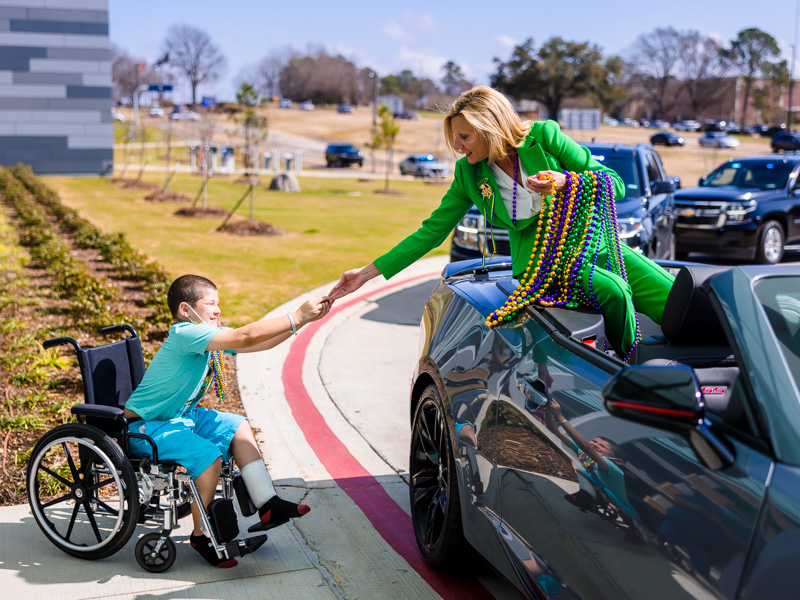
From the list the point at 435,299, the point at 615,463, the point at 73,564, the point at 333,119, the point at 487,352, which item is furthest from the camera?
the point at 333,119

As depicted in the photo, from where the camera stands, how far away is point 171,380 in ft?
12.8

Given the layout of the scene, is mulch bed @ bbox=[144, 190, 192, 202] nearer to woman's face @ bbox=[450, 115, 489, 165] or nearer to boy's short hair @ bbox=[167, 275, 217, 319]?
boy's short hair @ bbox=[167, 275, 217, 319]

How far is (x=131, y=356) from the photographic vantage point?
437 cm

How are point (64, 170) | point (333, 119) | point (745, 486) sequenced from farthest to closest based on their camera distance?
point (333, 119)
point (64, 170)
point (745, 486)

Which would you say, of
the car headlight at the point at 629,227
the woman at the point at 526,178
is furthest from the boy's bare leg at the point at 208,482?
the car headlight at the point at 629,227

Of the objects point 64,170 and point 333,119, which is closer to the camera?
point 64,170

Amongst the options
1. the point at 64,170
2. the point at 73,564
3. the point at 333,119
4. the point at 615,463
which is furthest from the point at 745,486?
the point at 333,119

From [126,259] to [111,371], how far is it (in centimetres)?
759

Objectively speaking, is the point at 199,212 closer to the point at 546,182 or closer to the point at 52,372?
the point at 52,372

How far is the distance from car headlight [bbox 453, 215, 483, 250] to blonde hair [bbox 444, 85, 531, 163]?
649cm

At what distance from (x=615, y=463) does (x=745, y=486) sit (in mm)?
466

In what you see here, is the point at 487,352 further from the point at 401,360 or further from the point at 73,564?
the point at 401,360

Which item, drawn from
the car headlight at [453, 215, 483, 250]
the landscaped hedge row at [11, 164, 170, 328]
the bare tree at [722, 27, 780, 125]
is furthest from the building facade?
the bare tree at [722, 27, 780, 125]

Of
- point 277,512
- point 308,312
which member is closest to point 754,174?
point 308,312
